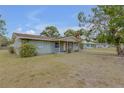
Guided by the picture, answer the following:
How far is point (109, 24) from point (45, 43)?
8.90m

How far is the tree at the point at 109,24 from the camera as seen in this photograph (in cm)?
1730

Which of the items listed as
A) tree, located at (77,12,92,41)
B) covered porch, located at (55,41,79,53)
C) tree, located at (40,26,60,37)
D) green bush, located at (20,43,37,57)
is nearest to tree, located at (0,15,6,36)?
covered porch, located at (55,41,79,53)

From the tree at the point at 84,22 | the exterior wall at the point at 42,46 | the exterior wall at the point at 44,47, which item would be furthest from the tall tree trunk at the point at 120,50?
the exterior wall at the point at 44,47

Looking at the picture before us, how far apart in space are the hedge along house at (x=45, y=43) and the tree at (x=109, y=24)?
6.17 metres

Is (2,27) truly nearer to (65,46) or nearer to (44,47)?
(44,47)

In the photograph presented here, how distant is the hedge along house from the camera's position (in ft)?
66.8

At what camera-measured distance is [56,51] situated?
931 inches

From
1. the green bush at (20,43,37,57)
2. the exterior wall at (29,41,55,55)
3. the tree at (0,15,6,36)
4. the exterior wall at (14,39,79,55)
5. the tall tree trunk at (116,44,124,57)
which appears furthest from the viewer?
the tree at (0,15,6,36)

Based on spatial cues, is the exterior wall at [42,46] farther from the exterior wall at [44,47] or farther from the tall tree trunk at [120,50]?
the tall tree trunk at [120,50]

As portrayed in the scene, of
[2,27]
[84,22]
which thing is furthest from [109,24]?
[2,27]

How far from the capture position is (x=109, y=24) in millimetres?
18156

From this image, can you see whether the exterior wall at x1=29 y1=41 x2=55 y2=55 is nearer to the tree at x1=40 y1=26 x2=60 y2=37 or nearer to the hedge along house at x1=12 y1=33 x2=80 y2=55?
the hedge along house at x1=12 y1=33 x2=80 y2=55

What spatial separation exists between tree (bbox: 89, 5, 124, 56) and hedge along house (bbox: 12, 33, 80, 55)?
6.17 metres
